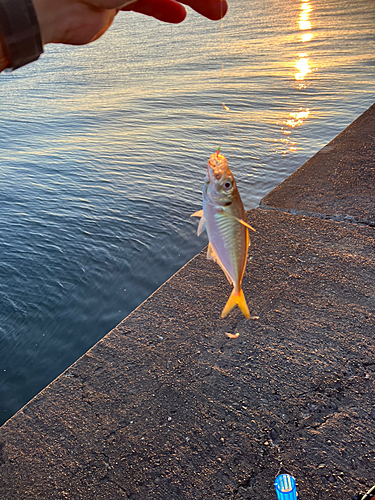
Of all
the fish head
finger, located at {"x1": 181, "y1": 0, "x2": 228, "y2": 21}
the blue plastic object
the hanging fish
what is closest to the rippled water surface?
the blue plastic object

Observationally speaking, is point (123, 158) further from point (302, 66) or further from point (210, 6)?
point (302, 66)

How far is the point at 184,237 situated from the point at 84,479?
164 inches

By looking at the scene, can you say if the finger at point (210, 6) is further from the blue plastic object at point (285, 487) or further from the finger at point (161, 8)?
the blue plastic object at point (285, 487)

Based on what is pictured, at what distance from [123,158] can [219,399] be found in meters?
7.00

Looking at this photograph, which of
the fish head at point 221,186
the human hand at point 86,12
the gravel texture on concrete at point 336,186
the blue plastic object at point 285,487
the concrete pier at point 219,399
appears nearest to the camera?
the human hand at point 86,12

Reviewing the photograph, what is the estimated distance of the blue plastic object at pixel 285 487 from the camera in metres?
2.10

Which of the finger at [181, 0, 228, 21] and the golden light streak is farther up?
the finger at [181, 0, 228, 21]

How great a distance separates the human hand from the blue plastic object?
2.39 m

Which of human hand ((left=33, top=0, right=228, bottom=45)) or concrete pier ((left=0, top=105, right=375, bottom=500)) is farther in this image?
concrete pier ((left=0, top=105, right=375, bottom=500))

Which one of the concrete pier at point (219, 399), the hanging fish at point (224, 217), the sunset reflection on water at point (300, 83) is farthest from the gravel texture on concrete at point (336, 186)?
the hanging fish at point (224, 217)

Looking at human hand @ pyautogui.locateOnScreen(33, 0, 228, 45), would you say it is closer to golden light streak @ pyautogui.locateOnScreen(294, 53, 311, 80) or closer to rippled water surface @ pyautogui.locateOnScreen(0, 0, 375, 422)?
rippled water surface @ pyautogui.locateOnScreen(0, 0, 375, 422)

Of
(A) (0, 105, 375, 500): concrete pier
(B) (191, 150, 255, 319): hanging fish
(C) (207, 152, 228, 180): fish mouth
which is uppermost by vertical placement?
(C) (207, 152, 228, 180): fish mouth

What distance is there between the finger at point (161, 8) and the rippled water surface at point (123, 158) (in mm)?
3315

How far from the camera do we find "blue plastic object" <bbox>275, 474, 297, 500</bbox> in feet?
6.89
